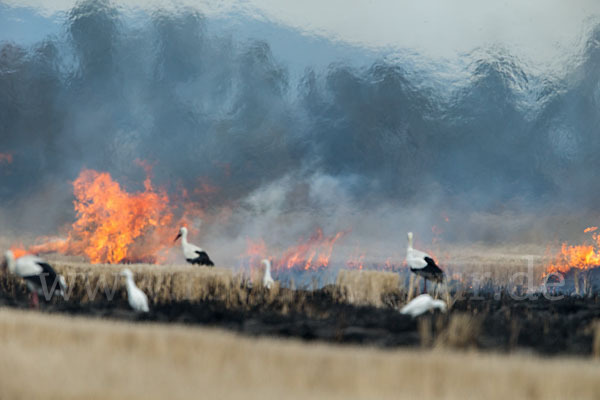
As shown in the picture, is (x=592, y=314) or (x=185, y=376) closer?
(x=185, y=376)

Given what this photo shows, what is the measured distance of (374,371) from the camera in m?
8.72

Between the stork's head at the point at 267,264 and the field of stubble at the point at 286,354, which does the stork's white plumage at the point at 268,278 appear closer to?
the stork's head at the point at 267,264

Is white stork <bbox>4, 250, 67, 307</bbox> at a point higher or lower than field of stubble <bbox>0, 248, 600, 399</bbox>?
higher

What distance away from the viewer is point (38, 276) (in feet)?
55.7

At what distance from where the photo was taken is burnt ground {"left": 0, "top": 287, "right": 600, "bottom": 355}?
39.6 ft

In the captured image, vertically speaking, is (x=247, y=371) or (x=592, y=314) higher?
(x=592, y=314)

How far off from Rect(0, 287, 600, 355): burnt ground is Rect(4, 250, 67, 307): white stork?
0.35 meters

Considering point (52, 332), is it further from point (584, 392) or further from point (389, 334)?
point (584, 392)

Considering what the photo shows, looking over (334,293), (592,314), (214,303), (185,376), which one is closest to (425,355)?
(185,376)

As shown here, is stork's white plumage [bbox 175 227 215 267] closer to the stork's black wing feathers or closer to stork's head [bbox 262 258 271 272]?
stork's head [bbox 262 258 271 272]

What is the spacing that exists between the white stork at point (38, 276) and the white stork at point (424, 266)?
1024 cm

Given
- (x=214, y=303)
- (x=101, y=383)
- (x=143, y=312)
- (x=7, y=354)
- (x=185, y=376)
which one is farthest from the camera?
(x=214, y=303)

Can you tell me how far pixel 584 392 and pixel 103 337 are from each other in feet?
20.3

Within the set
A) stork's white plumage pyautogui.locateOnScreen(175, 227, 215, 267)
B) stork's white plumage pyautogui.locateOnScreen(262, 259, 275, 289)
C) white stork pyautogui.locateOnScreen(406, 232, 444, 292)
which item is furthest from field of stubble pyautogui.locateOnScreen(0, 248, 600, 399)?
stork's white plumage pyautogui.locateOnScreen(175, 227, 215, 267)
